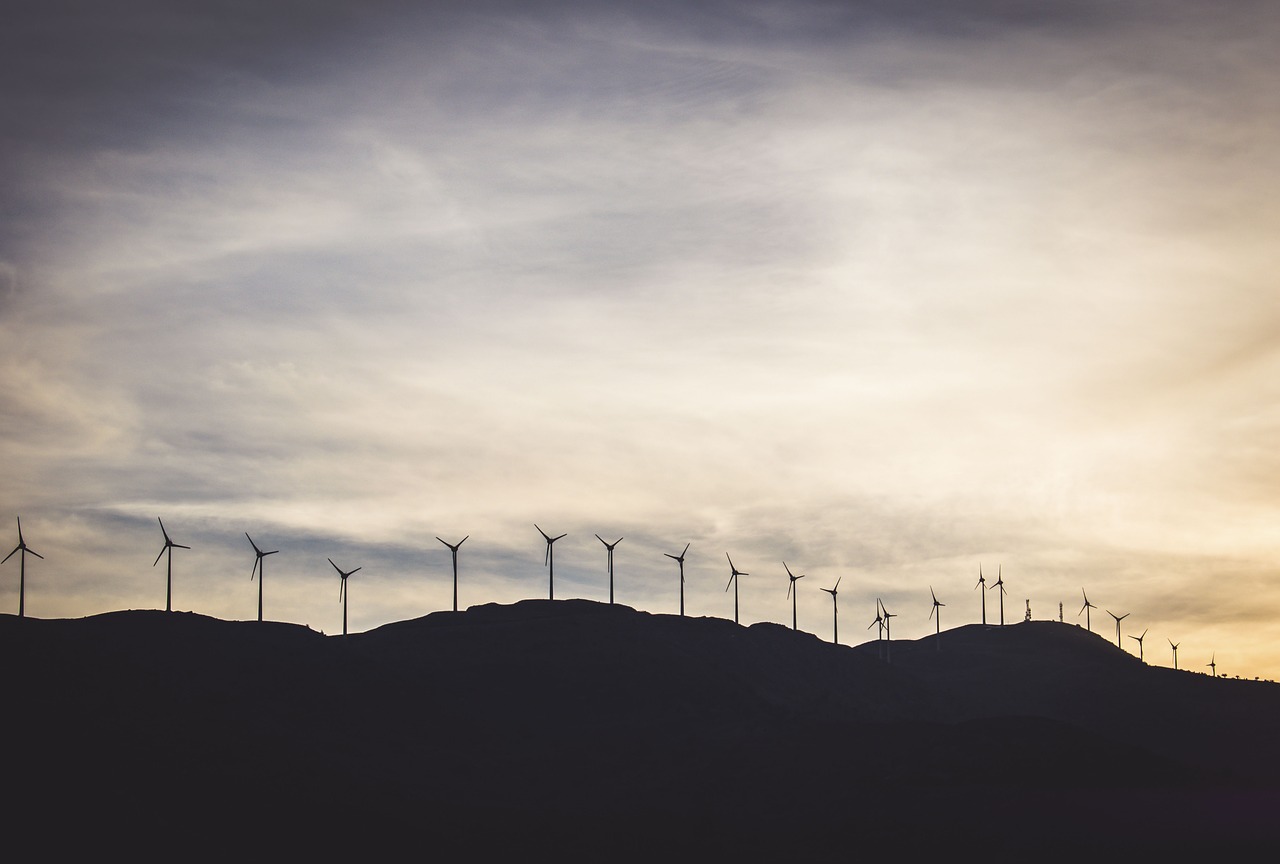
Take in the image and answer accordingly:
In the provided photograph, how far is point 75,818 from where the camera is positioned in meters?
107

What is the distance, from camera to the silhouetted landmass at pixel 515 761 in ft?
362

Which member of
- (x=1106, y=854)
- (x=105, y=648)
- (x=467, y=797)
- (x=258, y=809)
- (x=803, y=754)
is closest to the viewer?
(x=1106, y=854)

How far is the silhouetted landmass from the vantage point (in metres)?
110

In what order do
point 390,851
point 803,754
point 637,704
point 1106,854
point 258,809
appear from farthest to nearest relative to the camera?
1. point 637,704
2. point 803,754
3. point 258,809
4. point 390,851
5. point 1106,854

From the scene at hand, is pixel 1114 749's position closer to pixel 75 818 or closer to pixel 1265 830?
pixel 1265 830

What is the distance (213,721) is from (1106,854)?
86245 millimetres

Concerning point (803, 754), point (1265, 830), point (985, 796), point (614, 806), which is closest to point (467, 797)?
point (614, 806)

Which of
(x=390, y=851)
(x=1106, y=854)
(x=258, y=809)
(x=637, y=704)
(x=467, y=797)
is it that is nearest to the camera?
(x=1106, y=854)

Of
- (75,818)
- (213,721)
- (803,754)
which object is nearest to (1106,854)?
(803,754)

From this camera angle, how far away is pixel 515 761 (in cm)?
15388

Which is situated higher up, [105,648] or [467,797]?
[105,648]

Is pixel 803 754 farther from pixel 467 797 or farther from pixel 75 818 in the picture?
pixel 75 818

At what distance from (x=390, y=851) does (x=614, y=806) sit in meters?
32.2

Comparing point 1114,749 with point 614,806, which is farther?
point 1114,749
